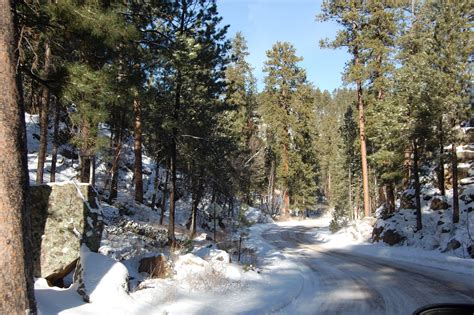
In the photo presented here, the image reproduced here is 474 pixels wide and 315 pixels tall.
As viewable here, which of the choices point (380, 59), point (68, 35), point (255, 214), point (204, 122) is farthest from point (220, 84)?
point (255, 214)

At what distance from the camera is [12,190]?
207 inches

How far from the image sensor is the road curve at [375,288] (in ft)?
27.6

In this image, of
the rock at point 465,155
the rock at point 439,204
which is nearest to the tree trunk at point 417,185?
the rock at point 439,204

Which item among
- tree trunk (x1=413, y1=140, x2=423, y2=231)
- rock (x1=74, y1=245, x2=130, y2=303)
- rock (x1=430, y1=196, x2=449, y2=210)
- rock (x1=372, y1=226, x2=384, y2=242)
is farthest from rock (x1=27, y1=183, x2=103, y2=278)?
rock (x1=430, y1=196, x2=449, y2=210)

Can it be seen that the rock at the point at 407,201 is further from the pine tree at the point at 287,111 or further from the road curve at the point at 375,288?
the pine tree at the point at 287,111

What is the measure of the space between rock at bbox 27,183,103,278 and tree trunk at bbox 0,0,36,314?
5.67ft

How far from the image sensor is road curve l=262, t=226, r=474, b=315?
842 centimetres

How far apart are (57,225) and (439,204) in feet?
67.1

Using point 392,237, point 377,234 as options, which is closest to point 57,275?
point 392,237

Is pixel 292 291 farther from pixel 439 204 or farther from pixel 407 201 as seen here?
pixel 407 201

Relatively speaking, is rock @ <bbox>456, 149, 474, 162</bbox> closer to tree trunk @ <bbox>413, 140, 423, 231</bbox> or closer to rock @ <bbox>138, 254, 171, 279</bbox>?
tree trunk @ <bbox>413, 140, 423, 231</bbox>

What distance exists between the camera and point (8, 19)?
5.54 m

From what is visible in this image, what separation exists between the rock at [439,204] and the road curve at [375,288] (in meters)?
7.65

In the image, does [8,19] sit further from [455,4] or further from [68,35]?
[455,4]
